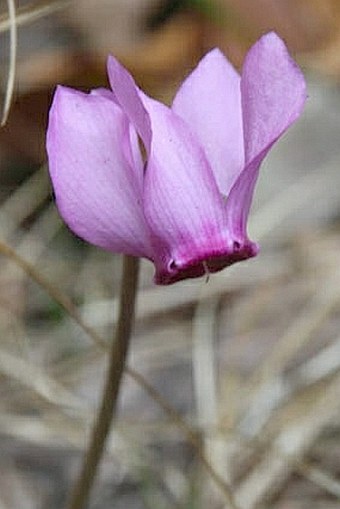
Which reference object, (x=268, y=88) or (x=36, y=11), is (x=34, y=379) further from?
(x=268, y=88)

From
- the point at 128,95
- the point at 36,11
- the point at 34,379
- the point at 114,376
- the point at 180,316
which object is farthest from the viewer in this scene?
the point at 180,316

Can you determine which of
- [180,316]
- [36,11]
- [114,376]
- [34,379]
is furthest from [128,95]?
[180,316]

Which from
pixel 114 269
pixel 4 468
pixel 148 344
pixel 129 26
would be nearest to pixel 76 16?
pixel 129 26

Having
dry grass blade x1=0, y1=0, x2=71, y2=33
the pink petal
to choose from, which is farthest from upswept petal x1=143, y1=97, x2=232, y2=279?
dry grass blade x1=0, y1=0, x2=71, y2=33

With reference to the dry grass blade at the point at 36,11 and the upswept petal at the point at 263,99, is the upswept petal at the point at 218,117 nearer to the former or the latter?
the upswept petal at the point at 263,99

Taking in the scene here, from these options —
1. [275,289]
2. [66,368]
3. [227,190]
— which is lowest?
[275,289]

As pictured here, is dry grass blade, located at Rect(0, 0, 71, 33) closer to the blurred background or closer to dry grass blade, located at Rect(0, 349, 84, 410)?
the blurred background

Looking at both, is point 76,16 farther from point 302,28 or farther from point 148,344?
point 148,344
